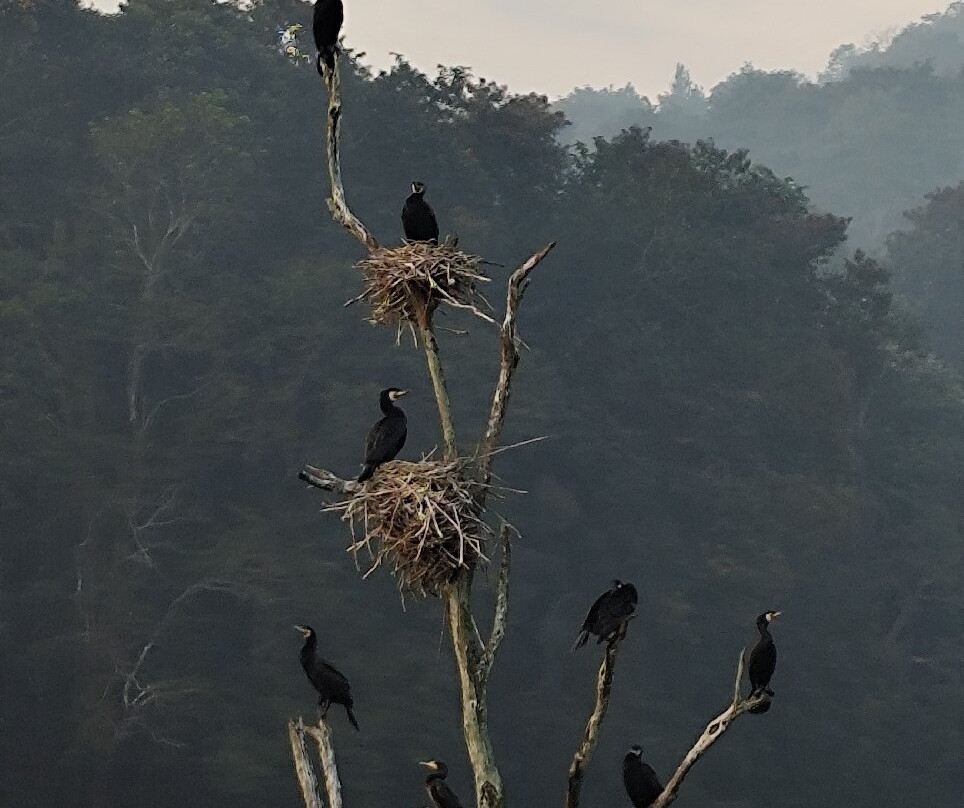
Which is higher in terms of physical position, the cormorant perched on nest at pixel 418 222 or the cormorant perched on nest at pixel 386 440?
the cormorant perched on nest at pixel 418 222

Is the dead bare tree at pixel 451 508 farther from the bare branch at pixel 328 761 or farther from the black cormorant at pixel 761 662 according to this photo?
the black cormorant at pixel 761 662

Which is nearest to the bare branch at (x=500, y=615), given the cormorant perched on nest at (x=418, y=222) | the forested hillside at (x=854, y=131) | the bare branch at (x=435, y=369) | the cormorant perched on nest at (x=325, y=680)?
the bare branch at (x=435, y=369)

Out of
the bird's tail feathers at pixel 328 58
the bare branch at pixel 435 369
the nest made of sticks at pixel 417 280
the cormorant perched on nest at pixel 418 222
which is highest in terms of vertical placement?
the bird's tail feathers at pixel 328 58

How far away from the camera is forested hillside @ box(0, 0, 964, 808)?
62.8 feet

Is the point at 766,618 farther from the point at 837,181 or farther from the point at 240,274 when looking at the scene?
the point at 837,181

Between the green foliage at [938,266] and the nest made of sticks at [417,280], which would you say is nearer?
the nest made of sticks at [417,280]

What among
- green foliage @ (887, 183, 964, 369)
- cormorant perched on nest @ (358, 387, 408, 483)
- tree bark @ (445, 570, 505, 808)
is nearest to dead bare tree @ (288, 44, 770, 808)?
tree bark @ (445, 570, 505, 808)

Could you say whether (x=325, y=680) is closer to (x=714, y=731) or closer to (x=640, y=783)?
(x=640, y=783)

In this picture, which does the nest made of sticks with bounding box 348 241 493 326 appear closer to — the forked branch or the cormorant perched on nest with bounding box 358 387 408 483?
the cormorant perched on nest with bounding box 358 387 408 483

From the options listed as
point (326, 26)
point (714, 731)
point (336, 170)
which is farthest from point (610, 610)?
point (326, 26)

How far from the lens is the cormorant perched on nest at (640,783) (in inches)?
270

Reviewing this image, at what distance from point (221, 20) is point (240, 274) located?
7.45 meters

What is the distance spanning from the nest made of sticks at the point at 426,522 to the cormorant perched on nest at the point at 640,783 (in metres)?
2.34

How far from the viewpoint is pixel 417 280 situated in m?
5.17
